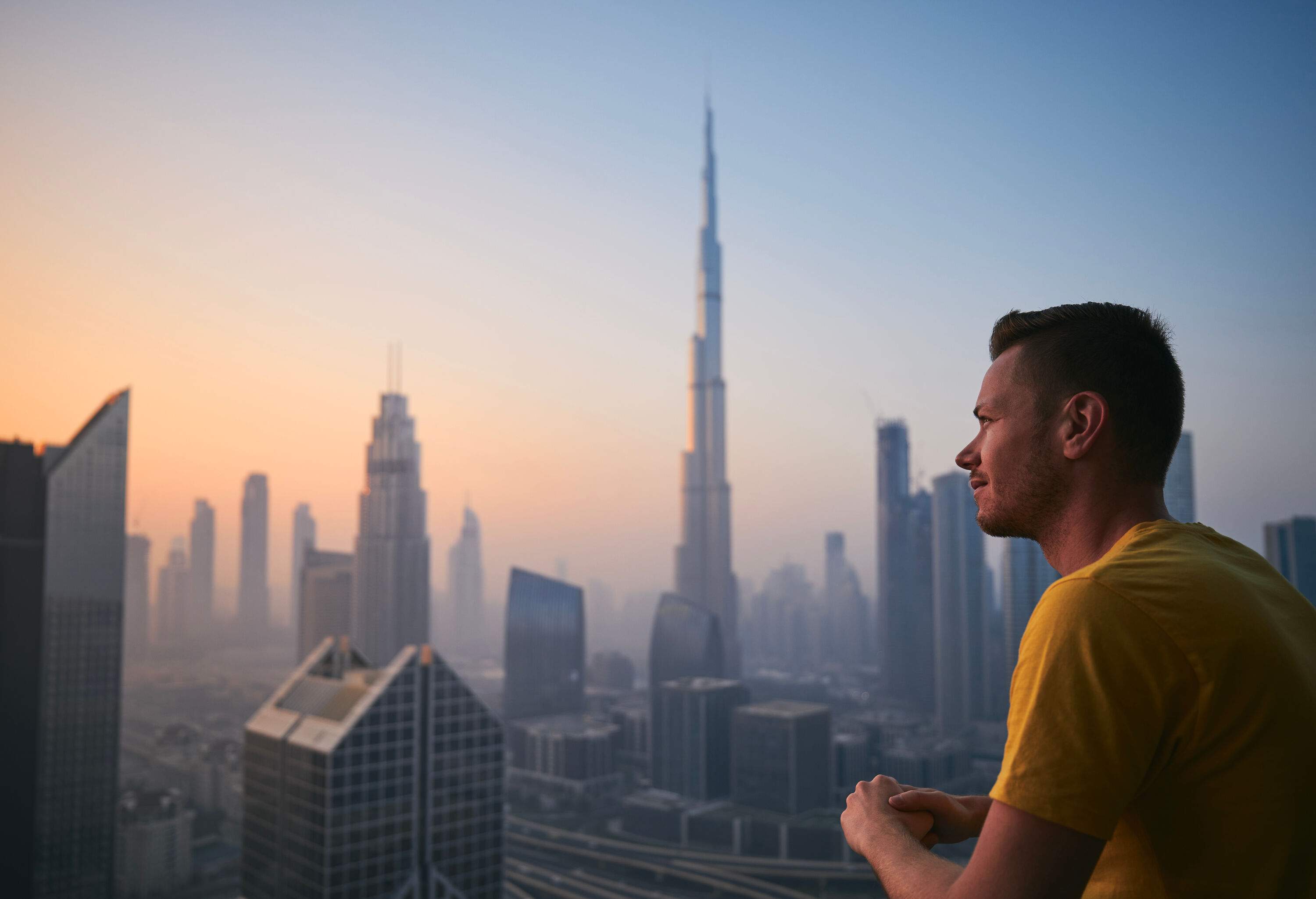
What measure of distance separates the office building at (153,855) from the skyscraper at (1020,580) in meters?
56.2

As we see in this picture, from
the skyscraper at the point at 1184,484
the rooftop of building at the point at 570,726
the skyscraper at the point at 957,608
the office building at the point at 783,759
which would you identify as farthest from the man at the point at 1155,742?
the skyscraper at the point at 957,608

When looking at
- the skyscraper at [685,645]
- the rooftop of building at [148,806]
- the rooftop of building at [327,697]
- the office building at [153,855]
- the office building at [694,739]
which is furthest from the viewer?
the skyscraper at [685,645]

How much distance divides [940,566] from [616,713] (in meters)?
35.2

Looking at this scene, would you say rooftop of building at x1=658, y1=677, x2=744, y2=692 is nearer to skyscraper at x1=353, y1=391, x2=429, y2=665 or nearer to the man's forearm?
skyscraper at x1=353, y1=391, x2=429, y2=665

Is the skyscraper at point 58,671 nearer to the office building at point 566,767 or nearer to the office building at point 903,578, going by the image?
the office building at point 566,767

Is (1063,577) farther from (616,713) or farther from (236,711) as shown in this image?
(236,711)

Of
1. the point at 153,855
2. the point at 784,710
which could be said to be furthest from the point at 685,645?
the point at 153,855

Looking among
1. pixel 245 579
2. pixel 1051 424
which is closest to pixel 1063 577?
pixel 1051 424

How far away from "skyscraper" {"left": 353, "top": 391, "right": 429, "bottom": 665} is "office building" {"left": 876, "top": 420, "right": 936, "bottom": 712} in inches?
1918

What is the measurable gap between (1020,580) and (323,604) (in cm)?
7010

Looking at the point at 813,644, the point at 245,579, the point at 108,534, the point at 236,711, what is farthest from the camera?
the point at 245,579

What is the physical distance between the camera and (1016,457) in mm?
1278

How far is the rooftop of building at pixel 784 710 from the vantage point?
58.2 meters

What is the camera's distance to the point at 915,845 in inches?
46.2
